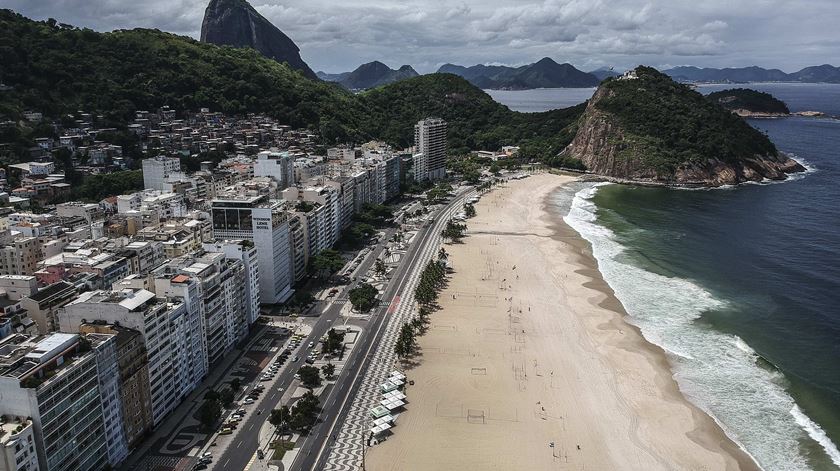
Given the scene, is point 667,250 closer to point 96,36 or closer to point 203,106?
point 203,106

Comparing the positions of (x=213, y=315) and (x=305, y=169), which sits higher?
(x=305, y=169)

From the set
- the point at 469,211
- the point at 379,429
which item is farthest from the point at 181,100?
the point at 379,429

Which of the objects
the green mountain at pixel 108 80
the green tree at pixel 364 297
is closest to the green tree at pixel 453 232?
the green tree at pixel 364 297

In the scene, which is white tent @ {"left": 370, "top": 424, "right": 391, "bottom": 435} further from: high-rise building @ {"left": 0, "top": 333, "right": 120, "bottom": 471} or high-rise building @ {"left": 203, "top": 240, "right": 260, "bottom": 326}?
high-rise building @ {"left": 203, "top": 240, "right": 260, "bottom": 326}

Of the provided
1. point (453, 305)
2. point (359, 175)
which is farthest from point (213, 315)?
point (359, 175)

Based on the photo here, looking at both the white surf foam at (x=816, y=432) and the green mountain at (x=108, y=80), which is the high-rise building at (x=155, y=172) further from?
the white surf foam at (x=816, y=432)

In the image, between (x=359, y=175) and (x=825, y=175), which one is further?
(x=825, y=175)
